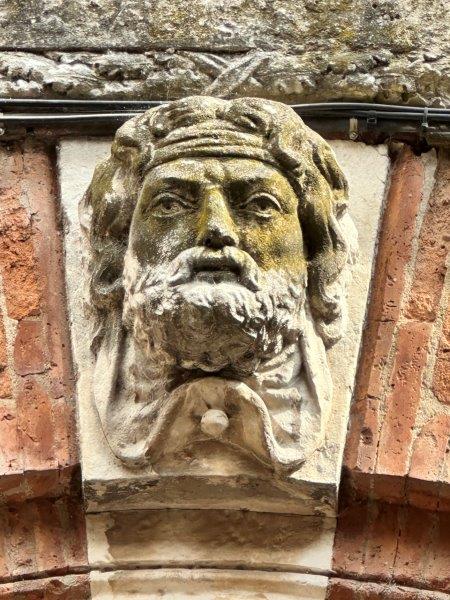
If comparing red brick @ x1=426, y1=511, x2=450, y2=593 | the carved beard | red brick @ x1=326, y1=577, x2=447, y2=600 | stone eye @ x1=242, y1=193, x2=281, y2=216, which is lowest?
red brick @ x1=326, y1=577, x2=447, y2=600

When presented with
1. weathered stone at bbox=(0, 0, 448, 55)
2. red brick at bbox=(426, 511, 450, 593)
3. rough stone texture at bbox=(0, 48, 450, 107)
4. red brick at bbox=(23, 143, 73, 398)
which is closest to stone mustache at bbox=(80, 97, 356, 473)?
red brick at bbox=(23, 143, 73, 398)

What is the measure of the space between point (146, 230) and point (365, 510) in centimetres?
71

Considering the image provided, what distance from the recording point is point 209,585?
318cm

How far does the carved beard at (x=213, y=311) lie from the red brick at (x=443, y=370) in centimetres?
39

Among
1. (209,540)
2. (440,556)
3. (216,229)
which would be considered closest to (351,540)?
(440,556)

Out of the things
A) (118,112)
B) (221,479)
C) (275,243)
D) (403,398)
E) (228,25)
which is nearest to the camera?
(275,243)

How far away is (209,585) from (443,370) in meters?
0.63

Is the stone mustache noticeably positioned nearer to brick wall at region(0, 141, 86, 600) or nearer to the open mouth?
the open mouth

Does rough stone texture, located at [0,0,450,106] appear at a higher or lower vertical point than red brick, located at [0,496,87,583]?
higher

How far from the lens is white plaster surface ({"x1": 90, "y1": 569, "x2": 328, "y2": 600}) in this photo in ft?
10.4

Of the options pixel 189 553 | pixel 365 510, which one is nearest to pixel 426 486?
pixel 365 510

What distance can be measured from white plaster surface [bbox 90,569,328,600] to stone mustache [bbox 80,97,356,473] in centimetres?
24

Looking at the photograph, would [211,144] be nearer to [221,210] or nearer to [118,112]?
[221,210]

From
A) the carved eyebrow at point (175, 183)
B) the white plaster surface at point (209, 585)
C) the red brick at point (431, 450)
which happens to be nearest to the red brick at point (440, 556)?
the red brick at point (431, 450)
